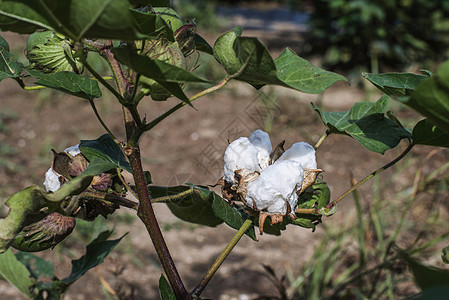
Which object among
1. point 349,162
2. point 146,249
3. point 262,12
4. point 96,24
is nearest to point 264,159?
point 96,24

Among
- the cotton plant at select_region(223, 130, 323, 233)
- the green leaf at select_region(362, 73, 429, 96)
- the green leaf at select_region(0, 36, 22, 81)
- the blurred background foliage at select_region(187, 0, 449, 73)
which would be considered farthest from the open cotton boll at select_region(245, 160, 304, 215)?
the blurred background foliage at select_region(187, 0, 449, 73)

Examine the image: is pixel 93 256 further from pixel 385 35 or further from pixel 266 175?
pixel 385 35

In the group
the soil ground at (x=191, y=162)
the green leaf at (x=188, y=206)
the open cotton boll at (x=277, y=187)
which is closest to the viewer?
the open cotton boll at (x=277, y=187)

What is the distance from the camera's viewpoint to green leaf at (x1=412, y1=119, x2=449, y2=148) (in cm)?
47

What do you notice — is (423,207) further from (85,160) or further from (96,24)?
(96,24)

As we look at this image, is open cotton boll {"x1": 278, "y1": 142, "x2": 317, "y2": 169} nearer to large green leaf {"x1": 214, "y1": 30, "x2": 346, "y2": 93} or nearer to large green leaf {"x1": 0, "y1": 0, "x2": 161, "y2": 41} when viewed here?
large green leaf {"x1": 214, "y1": 30, "x2": 346, "y2": 93}

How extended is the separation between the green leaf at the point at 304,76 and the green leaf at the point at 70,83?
17 centimetres

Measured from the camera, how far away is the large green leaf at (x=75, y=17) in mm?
281

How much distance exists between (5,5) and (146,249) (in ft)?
4.41

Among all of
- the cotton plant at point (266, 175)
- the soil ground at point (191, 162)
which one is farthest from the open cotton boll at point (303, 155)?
the soil ground at point (191, 162)

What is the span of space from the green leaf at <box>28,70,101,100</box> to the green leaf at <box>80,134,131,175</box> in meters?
0.06

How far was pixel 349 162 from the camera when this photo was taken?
2.13m

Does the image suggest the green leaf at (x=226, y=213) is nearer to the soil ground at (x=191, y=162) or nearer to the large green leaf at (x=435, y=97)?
the large green leaf at (x=435, y=97)

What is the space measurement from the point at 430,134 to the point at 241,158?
0.20 m
